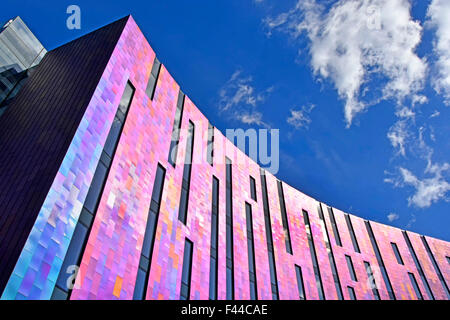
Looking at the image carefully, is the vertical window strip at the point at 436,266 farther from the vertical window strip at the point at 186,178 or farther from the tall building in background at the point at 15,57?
the tall building in background at the point at 15,57

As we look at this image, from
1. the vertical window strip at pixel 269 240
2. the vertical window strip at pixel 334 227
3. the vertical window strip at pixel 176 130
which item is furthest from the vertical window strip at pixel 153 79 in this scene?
the vertical window strip at pixel 334 227

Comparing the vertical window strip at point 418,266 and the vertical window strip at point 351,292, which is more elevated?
the vertical window strip at point 418,266

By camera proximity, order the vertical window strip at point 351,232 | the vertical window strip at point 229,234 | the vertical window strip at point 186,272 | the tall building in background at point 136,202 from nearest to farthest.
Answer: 1. the tall building in background at point 136,202
2. the vertical window strip at point 186,272
3. the vertical window strip at point 229,234
4. the vertical window strip at point 351,232

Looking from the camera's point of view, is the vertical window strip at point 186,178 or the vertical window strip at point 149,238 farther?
the vertical window strip at point 186,178

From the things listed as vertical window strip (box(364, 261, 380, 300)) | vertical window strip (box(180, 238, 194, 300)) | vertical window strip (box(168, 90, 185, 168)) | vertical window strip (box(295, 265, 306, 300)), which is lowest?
vertical window strip (box(180, 238, 194, 300))

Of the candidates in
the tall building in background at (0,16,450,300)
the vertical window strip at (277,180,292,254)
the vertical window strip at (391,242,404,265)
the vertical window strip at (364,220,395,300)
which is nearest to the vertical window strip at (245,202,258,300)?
the tall building in background at (0,16,450,300)

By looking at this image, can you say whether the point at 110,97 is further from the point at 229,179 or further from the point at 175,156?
the point at 229,179

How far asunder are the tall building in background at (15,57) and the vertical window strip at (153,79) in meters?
8.72

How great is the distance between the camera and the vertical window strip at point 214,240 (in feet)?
69.8

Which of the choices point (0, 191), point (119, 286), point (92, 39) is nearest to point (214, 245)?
point (119, 286)

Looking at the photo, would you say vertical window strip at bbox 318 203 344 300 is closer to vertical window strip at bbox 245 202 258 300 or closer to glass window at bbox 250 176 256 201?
glass window at bbox 250 176 256 201

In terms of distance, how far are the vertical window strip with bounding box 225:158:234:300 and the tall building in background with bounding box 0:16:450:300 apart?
0.33 ft

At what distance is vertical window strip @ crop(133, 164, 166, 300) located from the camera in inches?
632
